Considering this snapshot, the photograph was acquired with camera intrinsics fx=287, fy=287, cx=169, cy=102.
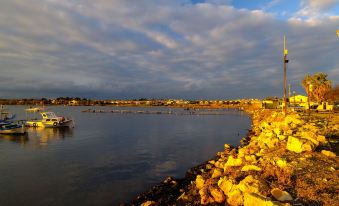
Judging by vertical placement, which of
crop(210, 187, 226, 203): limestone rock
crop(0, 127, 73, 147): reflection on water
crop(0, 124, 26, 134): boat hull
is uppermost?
crop(210, 187, 226, 203): limestone rock

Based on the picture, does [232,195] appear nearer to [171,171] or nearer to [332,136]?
[171,171]

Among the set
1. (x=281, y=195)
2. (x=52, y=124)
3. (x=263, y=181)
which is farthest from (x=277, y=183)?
(x=52, y=124)

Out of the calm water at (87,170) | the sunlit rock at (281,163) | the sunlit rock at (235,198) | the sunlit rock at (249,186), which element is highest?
the sunlit rock at (281,163)

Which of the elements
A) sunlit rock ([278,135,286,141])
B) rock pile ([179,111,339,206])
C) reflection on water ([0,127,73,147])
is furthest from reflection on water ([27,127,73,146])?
rock pile ([179,111,339,206])

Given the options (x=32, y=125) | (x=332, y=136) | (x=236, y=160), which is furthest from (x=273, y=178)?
(x=32, y=125)

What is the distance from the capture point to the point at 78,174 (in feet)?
65.2

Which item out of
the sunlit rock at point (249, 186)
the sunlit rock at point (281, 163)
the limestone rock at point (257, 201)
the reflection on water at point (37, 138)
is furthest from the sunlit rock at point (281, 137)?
the reflection on water at point (37, 138)

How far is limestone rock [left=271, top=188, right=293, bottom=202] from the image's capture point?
7.94 meters

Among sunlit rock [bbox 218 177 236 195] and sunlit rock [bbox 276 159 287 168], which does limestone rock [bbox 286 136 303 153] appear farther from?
sunlit rock [bbox 218 177 236 195]

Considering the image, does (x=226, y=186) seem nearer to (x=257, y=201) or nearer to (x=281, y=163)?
(x=257, y=201)

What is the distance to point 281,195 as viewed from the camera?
8055 millimetres

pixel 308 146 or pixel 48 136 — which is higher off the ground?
pixel 308 146

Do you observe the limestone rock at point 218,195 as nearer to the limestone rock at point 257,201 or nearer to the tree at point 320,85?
the limestone rock at point 257,201

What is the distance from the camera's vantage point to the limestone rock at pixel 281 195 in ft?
26.0
